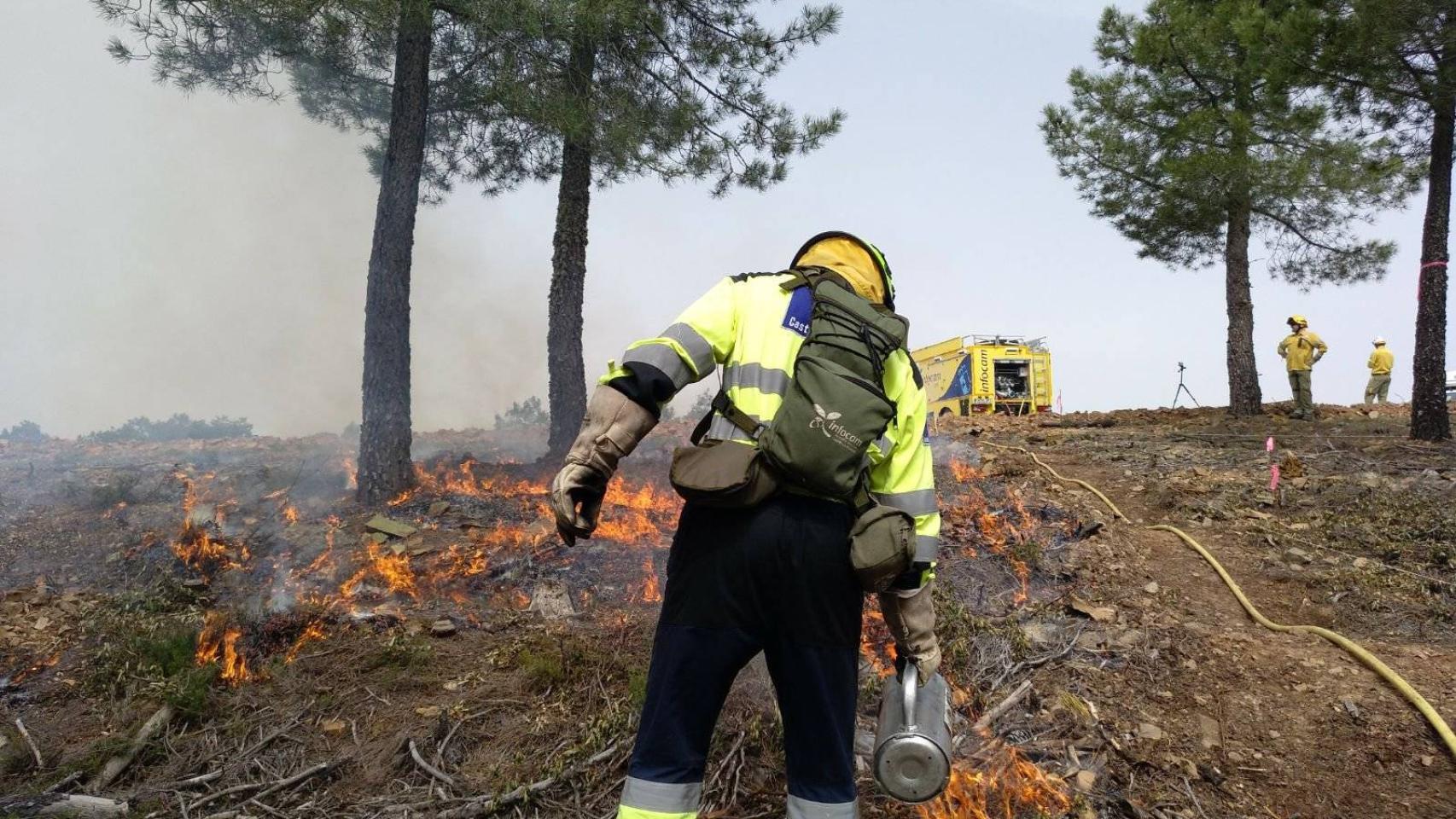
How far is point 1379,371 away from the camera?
15367 millimetres

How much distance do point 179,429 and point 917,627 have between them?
61.6 feet

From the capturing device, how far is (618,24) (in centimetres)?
735

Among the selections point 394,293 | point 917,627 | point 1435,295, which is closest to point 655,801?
point 917,627

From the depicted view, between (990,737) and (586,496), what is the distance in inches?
88.5

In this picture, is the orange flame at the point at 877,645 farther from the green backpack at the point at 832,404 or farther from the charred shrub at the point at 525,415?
the charred shrub at the point at 525,415

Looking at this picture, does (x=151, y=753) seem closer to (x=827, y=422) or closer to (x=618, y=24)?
(x=827, y=422)

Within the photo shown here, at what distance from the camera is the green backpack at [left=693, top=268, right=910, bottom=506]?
198 centimetres

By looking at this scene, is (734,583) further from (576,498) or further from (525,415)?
(525,415)

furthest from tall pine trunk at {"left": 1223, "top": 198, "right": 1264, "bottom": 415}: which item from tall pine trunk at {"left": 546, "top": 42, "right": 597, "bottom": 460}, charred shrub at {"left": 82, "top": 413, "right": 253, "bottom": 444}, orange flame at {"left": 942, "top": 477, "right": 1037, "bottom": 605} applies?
charred shrub at {"left": 82, "top": 413, "right": 253, "bottom": 444}

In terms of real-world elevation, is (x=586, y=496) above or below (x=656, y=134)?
below

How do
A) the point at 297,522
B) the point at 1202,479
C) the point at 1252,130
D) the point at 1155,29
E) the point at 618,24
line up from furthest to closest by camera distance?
the point at 1155,29 → the point at 1252,130 → the point at 1202,479 → the point at 618,24 → the point at 297,522

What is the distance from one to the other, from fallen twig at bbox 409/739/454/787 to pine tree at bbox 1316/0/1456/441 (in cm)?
1095

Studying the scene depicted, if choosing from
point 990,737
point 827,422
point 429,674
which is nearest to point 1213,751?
point 990,737

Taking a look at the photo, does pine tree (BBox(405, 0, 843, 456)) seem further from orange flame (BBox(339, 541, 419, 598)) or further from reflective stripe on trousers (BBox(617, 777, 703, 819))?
reflective stripe on trousers (BBox(617, 777, 703, 819))
